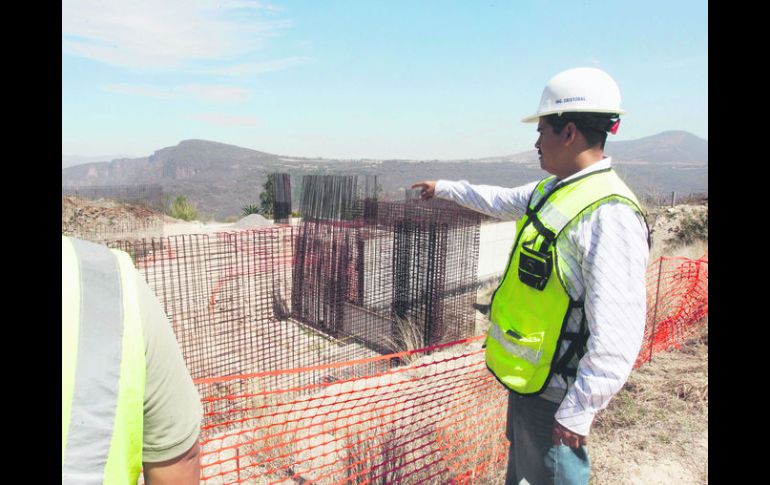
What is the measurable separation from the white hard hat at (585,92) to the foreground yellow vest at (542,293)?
0.25 metres

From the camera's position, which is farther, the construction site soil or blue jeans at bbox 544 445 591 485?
the construction site soil

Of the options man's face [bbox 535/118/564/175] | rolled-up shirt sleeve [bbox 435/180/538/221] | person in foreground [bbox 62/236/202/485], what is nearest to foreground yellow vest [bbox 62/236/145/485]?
person in foreground [bbox 62/236/202/485]

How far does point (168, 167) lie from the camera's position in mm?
74750

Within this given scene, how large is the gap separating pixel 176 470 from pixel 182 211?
23.7 m

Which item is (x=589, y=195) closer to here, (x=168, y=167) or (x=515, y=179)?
(x=515, y=179)

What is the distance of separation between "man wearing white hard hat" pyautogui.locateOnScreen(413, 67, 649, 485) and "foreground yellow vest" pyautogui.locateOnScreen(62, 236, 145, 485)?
4.43ft

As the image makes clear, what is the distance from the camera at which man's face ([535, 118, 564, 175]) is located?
1.83 m

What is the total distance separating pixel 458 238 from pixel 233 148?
251 feet

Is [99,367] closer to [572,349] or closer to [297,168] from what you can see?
[572,349]

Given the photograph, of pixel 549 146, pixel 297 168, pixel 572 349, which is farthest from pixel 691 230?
pixel 297 168

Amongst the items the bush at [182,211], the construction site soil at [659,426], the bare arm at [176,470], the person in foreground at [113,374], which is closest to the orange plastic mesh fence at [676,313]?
the construction site soil at [659,426]

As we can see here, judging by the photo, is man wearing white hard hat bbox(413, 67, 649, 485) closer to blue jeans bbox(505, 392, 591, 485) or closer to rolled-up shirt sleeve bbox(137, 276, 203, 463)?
blue jeans bbox(505, 392, 591, 485)

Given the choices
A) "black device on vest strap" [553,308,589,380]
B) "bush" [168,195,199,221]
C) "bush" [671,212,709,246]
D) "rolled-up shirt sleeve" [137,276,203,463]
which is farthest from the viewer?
"bush" [168,195,199,221]

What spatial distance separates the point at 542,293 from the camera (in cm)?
174
